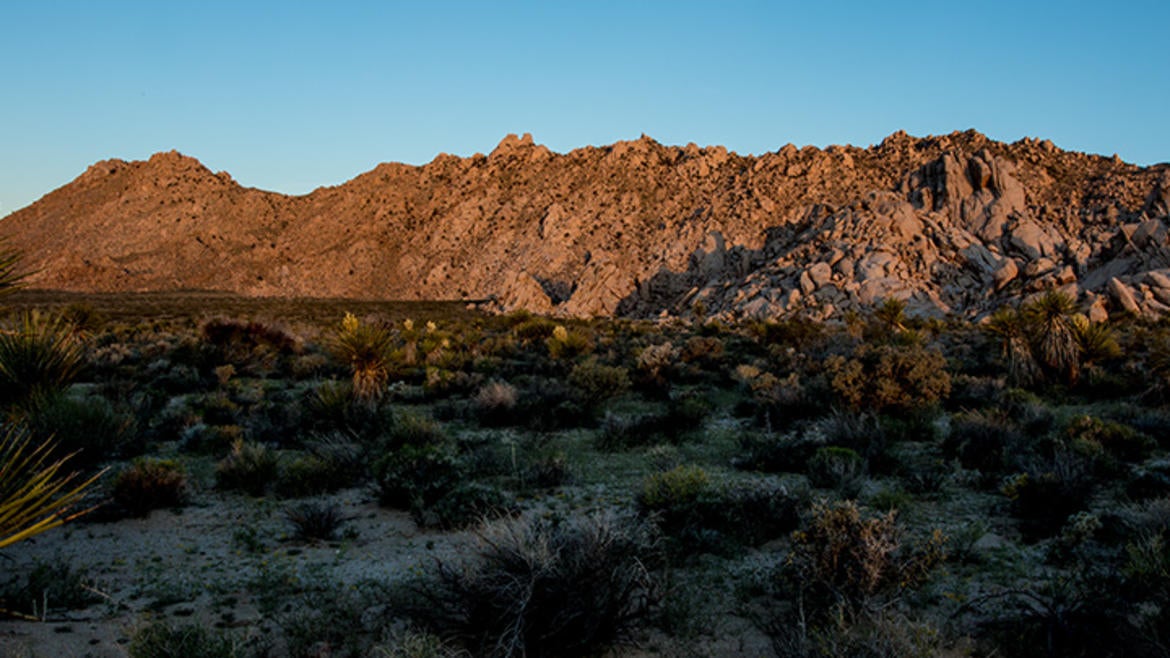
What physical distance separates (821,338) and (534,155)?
5738cm

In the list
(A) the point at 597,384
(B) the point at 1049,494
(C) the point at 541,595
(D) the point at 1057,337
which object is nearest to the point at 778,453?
(B) the point at 1049,494

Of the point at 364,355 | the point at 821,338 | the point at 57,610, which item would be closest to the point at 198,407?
the point at 364,355

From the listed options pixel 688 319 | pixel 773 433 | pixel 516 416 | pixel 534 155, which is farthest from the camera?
pixel 534 155

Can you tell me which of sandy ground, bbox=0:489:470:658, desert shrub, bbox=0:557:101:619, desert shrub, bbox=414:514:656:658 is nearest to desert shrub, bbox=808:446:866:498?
desert shrub, bbox=414:514:656:658

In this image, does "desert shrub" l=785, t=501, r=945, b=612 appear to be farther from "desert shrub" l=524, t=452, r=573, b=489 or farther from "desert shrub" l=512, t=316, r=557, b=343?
"desert shrub" l=512, t=316, r=557, b=343

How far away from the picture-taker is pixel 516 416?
10977 mm

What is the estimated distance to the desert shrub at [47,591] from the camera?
431 cm

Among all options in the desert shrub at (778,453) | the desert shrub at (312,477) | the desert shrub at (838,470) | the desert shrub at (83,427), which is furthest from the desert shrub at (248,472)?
the desert shrub at (838,470)

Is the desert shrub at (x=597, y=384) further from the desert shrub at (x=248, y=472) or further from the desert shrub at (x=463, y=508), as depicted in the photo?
the desert shrub at (x=248, y=472)

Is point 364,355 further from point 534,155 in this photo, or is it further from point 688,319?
point 534,155

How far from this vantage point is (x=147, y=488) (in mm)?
6582

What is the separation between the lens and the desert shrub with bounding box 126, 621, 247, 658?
357cm

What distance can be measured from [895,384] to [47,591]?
1039 centimetres

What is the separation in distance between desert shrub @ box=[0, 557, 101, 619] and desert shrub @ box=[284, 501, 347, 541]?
1.54m
